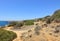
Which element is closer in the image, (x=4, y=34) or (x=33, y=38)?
(x=33, y=38)

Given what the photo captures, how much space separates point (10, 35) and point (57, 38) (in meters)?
5.21

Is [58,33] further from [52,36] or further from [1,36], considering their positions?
[1,36]

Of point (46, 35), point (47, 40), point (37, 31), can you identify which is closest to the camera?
point (47, 40)

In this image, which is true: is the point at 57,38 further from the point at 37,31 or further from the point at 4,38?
the point at 4,38

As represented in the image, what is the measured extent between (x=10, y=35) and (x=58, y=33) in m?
5.12

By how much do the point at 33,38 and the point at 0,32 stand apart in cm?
377

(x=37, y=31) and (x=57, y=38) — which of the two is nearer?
(x=57, y=38)

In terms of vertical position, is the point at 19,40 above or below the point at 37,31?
below

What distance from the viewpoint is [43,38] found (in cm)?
1368

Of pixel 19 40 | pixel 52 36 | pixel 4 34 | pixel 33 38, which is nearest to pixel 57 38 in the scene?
pixel 52 36

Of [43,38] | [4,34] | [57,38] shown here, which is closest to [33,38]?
[43,38]

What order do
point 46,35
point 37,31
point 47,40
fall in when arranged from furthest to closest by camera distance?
1. point 37,31
2. point 46,35
3. point 47,40

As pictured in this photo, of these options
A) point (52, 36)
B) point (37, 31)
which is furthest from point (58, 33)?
point (37, 31)

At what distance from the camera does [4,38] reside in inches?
599
